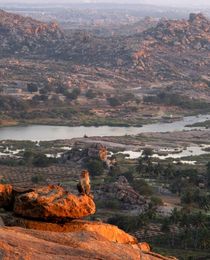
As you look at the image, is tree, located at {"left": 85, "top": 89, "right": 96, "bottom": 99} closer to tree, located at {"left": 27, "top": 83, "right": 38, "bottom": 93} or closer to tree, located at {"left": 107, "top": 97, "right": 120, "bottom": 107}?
tree, located at {"left": 107, "top": 97, "right": 120, "bottom": 107}

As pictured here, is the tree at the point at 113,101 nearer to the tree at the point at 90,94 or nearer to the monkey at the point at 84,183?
the tree at the point at 90,94

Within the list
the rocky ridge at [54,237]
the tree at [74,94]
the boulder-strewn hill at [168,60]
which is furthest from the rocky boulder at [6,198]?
the boulder-strewn hill at [168,60]

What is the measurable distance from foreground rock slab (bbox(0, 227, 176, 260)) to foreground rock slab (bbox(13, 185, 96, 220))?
1.55m

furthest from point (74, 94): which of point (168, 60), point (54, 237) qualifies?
point (54, 237)

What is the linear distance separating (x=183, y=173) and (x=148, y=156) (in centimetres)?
1548

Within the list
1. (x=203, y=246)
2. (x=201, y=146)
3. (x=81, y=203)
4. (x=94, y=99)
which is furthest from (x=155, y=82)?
(x=81, y=203)

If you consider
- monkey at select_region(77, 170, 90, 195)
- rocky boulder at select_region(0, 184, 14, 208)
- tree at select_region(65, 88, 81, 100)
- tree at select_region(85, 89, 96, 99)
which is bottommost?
tree at select_region(85, 89, 96, 99)

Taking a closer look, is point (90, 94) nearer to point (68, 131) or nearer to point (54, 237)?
point (68, 131)

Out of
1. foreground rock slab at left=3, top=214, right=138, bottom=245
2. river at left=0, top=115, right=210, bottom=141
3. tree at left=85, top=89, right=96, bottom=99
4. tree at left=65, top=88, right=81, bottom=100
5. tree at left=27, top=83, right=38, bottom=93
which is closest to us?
foreground rock slab at left=3, top=214, right=138, bottom=245

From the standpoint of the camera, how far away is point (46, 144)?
329 feet

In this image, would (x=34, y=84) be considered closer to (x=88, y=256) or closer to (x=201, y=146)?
(x=201, y=146)

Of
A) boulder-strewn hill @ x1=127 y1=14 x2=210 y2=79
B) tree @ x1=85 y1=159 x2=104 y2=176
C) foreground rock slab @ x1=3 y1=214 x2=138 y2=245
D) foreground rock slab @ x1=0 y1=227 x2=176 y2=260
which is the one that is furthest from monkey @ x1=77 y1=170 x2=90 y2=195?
boulder-strewn hill @ x1=127 y1=14 x2=210 y2=79

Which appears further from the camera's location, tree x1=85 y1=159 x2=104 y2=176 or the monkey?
tree x1=85 y1=159 x2=104 y2=176

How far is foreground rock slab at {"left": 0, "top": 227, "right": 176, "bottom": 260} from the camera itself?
1427 cm
